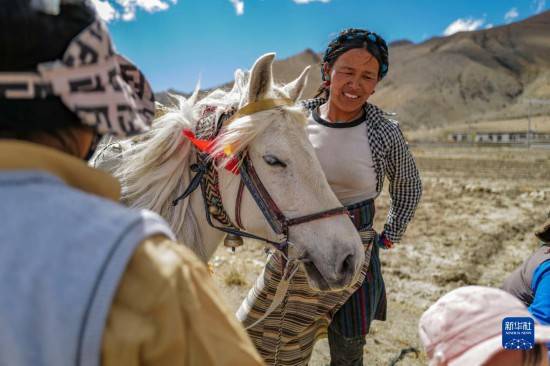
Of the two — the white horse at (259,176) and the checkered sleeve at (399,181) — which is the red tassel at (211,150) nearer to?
the white horse at (259,176)

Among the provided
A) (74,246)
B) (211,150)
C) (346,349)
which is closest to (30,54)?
(74,246)

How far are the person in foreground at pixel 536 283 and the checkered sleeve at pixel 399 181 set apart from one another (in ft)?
2.58

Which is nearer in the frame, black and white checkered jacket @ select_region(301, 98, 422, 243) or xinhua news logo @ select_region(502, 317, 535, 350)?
xinhua news logo @ select_region(502, 317, 535, 350)

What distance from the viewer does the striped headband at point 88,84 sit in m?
0.74

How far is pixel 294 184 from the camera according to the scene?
2016 mm

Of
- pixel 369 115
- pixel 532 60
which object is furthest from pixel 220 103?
pixel 532 60

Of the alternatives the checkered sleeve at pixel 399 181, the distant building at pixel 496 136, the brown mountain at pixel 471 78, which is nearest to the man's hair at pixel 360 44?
the checkered sleeve at pixel 399 181

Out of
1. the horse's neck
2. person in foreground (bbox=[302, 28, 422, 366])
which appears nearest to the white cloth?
person in foreground (bbox=[302, 28, 422, 366])

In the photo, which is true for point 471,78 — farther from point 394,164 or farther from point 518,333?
point 518,333

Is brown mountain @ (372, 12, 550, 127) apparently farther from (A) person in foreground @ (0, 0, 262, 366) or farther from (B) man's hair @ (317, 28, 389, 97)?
(A) person in foreground @ (0, 0, 262, 366)

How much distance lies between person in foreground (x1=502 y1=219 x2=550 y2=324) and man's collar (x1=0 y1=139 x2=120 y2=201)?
2.33 m

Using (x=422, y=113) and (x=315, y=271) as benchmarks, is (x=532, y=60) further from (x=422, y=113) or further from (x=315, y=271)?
(x=315, y=271)

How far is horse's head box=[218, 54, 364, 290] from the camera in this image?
1925mm

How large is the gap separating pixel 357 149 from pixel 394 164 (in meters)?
0.34
